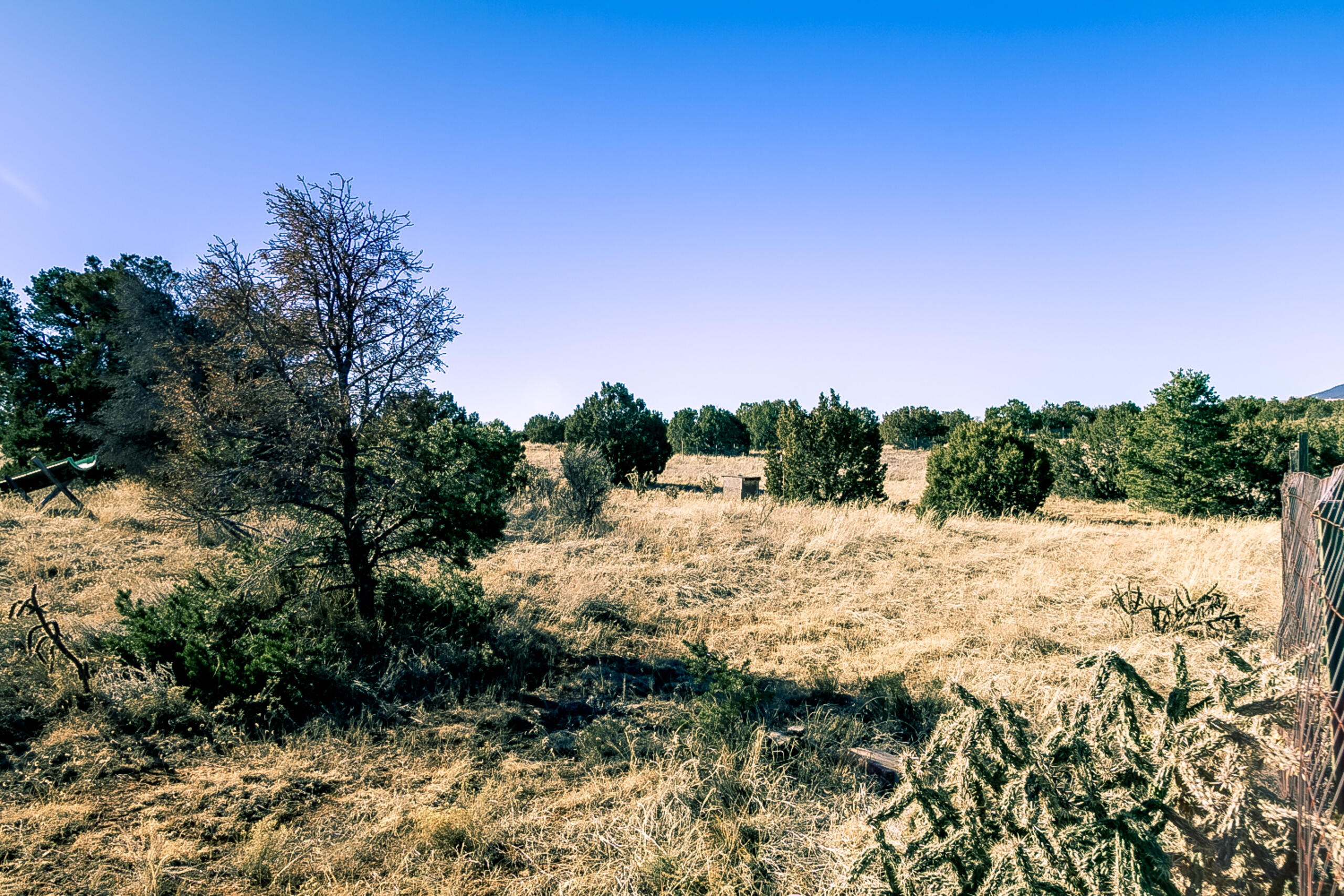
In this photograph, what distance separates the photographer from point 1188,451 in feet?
44.8

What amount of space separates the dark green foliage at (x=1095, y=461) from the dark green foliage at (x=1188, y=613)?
13.2 meters

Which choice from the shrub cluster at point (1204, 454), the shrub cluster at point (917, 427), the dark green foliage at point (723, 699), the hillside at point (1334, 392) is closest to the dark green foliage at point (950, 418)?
the shrub cluster at point (917, 427)

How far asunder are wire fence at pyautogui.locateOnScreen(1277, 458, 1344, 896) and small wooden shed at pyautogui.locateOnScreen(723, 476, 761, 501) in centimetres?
1199

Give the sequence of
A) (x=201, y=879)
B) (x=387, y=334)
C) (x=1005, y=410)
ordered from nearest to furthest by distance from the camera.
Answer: (x=201, y=879) → (x=387, y=334) → (x=1005, y=410)

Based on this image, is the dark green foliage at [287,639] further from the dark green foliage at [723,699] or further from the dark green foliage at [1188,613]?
the dark green foliage at [1188,613]

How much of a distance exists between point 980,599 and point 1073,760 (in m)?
6.44

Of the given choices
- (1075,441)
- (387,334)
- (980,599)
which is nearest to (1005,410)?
(1075,441)

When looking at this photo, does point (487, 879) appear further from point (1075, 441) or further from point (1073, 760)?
point (1075, 441)

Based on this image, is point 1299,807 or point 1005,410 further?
point 1005,410

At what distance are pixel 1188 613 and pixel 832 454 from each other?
8.45 meters

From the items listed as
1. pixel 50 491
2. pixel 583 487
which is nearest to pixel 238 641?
pixel 583 487

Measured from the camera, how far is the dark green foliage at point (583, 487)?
12.0m

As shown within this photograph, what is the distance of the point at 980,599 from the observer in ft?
25.8

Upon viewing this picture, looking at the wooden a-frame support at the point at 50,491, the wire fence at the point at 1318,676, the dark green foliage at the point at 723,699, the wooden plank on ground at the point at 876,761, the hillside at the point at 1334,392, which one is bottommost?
the wooden plank on ground at the point at 876,761
